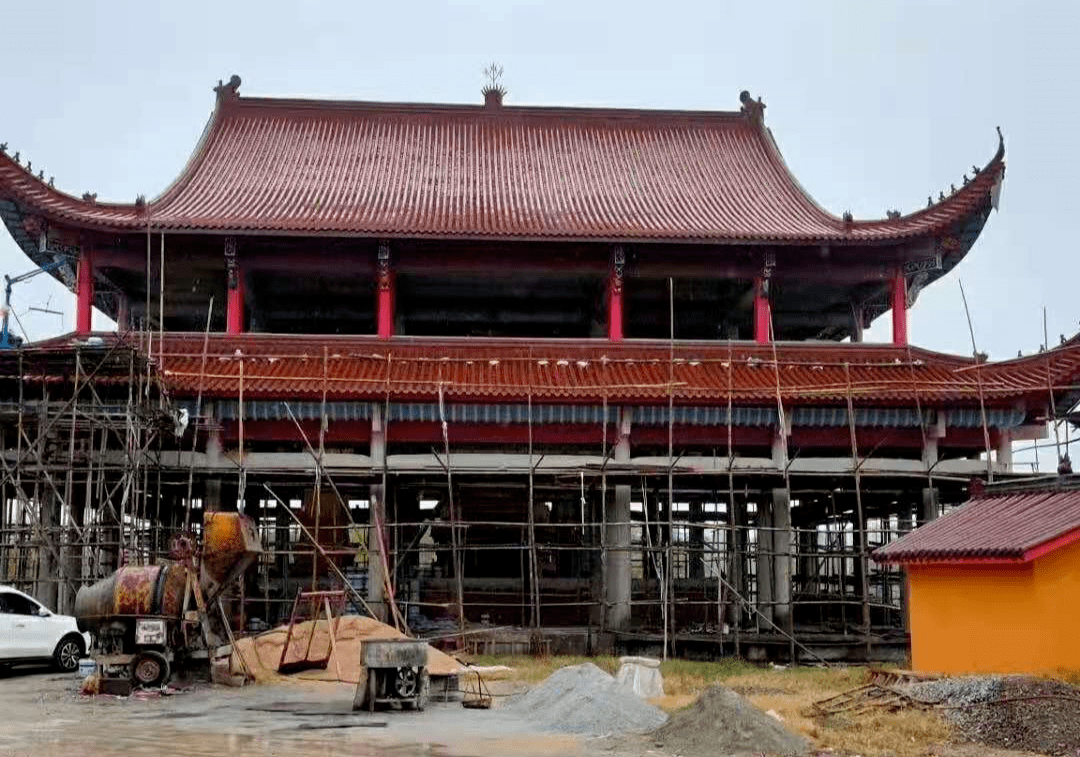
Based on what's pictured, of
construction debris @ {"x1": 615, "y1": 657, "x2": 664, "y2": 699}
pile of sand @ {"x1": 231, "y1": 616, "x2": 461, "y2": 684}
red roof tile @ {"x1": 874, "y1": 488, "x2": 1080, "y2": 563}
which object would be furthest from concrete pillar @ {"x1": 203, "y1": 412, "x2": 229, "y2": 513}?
red roof tile @ {"x1": 874, "y1": 488, "x2": 1080, "y2": 563}

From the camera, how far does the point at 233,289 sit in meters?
24.7

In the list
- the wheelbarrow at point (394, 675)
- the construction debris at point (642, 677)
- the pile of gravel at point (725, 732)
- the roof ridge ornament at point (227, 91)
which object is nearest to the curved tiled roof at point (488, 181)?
the roof ridge ornament at point (227, 91)

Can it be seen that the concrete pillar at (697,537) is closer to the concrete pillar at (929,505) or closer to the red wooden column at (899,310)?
the concrete pillar at (929,505)

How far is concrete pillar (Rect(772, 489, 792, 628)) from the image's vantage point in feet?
72.9

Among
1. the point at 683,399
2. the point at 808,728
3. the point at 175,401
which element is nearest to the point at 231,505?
the point at 175,401

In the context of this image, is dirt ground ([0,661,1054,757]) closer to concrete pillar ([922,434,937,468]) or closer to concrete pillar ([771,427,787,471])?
concrete pillar ([771,427,787,471])

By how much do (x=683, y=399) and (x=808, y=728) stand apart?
382 inches

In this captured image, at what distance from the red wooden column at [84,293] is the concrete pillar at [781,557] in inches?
520

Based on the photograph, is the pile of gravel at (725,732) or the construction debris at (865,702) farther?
the construction debris at (865,702)

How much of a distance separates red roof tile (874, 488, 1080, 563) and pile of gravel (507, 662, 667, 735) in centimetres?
414

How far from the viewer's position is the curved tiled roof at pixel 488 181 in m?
24.7

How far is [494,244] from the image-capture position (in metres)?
25.2

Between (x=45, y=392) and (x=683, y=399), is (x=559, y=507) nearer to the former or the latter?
(x=683, y=399)

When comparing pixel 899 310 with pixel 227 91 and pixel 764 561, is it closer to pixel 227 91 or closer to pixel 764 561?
pixel 764 561
